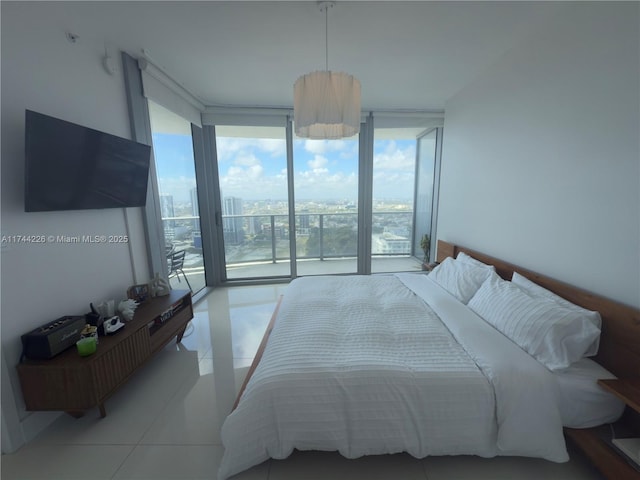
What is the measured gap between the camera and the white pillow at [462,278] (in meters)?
2.17

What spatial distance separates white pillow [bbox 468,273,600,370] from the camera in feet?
4.29

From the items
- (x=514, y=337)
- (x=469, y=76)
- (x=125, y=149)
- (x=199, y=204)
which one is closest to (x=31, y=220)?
(x=125, y=149)

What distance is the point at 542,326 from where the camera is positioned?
140cm

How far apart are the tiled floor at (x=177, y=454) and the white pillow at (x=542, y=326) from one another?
0.59 meters

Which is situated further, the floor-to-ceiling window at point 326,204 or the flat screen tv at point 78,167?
the floor-to-ceiling window at point 326,204

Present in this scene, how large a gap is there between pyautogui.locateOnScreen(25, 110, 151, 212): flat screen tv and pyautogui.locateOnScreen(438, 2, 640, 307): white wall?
333cm

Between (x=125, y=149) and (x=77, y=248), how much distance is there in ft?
2.88

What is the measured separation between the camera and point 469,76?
2.69 meters

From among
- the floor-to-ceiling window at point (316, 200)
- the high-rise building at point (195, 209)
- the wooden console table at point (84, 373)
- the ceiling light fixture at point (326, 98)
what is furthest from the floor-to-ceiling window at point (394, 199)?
the wooden console table at point (84, 373)

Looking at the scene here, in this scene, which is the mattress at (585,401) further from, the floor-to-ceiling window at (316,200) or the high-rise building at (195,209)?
the high-rise building at (195,209)

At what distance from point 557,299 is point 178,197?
159 inches

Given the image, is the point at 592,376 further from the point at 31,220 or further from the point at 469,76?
the point at 31,220

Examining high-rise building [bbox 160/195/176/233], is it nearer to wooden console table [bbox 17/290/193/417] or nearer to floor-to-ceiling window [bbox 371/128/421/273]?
wooden console table [bbox 17/290/193/417]

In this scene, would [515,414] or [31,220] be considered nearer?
[515,414]
